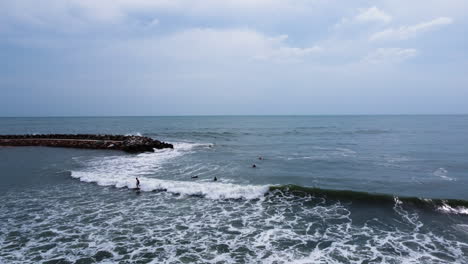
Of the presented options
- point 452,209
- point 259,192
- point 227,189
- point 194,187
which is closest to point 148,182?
point 194,187

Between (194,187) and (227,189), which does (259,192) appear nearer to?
(227,189)

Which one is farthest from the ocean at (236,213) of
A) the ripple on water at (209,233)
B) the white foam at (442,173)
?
the white foam at (442,173)

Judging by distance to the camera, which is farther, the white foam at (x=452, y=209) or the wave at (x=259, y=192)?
the wave at (x=259, y=192)

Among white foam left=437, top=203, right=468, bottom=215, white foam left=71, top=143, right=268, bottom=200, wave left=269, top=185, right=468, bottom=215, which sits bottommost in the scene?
white foam left=437, top=203, right=468, bottom=215

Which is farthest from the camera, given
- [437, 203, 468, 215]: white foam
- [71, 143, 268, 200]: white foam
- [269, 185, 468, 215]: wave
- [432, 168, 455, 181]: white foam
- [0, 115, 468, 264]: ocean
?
[432, 168, 455, 181]: white foam

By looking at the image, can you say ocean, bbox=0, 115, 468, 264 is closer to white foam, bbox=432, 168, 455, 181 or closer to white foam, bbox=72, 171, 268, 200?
white foam, bbox=72, 171, 268, 200

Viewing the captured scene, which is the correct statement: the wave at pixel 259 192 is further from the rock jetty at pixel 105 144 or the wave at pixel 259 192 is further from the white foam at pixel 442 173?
the rock jetty at pixel 105 144

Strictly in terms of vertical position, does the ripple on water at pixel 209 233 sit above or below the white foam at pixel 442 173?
below

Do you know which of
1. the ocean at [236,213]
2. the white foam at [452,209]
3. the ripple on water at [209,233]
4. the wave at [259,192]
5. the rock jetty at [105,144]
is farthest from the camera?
the rock jetty at [105,144]

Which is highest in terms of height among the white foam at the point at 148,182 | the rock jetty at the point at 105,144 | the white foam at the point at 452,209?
the rock jetty at the point at 105,144

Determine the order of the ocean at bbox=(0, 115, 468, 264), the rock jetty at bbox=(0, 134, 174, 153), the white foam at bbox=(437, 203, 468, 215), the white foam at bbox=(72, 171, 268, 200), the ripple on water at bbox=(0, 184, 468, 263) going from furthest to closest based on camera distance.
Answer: the rock jetty at bbox=(0, 134, 174, 153) < the white foam at bbox=(72, 171, 268, 200) < the white foam at bbox=(437, 203, 468, 215) < the ocean at bbox=(0, 115, 468, 264) < the ripple on water at bbox=(0, 184, 468, 263)

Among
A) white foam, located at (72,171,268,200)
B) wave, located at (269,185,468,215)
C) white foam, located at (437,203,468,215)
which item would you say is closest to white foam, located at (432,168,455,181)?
wave, located at (269,185,468,215)

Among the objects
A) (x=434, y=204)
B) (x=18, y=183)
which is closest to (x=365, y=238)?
(x=434, y=204)

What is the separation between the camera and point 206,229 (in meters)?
10.6
